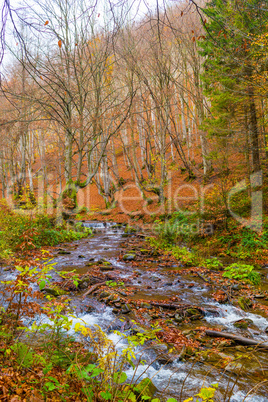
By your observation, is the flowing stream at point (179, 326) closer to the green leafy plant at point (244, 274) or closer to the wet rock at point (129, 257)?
the wet rock at point (129, 257)

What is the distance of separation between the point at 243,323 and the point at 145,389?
2541 mm

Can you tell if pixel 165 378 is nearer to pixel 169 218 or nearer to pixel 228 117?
pixel 169 218

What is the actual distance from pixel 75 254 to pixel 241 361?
6447 mm

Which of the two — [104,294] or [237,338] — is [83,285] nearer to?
[104,294]

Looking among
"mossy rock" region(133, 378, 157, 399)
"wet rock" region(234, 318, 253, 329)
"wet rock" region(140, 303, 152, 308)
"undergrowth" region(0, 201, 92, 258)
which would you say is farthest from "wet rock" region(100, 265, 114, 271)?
"mossy rock" region(133, 378, 157, 399)

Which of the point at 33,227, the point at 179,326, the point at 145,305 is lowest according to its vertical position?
the point at 179,326

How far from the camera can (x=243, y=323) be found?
13.7 feet

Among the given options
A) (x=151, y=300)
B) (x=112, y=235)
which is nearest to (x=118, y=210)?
(x=112, y=235)

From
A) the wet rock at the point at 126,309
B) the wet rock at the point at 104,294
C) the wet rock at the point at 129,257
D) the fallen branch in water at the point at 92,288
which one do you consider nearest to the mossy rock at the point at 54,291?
the fallen branch in water at the point at 92,288

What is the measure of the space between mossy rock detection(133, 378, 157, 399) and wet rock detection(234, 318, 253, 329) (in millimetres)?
2128

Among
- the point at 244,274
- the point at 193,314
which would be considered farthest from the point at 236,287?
the point at 193,314

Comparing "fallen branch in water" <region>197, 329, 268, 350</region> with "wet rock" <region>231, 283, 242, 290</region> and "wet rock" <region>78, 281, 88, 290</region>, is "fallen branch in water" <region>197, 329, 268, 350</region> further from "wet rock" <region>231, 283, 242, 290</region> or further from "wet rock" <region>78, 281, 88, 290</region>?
"wet rock" <region>78, 281, 88, 290</region>

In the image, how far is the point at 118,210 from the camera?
18.6 meters

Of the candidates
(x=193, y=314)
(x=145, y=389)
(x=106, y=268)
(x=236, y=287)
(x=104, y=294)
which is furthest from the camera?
(x=106, y=268)
